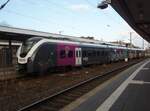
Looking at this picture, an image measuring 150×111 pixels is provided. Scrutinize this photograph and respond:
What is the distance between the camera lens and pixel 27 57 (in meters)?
21.9

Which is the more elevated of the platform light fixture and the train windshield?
the platform light fixture

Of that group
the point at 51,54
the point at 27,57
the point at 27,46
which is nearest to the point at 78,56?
the point at 51,54

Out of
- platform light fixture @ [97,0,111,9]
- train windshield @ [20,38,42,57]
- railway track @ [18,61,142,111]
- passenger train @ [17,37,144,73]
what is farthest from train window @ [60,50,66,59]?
railway track @ [18,61,142,111]

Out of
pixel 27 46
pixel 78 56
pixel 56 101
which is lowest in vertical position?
pixel 56 101

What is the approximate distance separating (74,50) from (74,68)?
256 cm

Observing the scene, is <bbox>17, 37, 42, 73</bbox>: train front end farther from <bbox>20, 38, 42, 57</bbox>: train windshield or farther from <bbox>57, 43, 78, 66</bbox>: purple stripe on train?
<bbox>57, 43, 78, 66</bbox>: purple stripe on train

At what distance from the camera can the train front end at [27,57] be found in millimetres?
21869

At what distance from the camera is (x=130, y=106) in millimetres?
11320

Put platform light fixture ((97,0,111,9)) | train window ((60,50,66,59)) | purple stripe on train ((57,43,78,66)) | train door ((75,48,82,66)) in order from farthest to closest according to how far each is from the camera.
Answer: train door ((75,48,82,66))
train window ((60,50,66,59))
purple stripe on train ((57,43,78,66))
platform light fixture ((97,0,111,9))

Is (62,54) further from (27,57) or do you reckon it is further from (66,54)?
(27,57)

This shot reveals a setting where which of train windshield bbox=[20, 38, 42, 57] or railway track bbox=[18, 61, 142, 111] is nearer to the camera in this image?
railway track bbox=[18, 61, 142, 111]

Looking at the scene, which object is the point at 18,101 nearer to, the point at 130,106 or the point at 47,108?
the point at 47,108

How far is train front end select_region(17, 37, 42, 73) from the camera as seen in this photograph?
21869mm

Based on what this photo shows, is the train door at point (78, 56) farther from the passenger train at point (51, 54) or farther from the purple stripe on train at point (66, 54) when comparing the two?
the purple stripe on train at point (66, 54)
